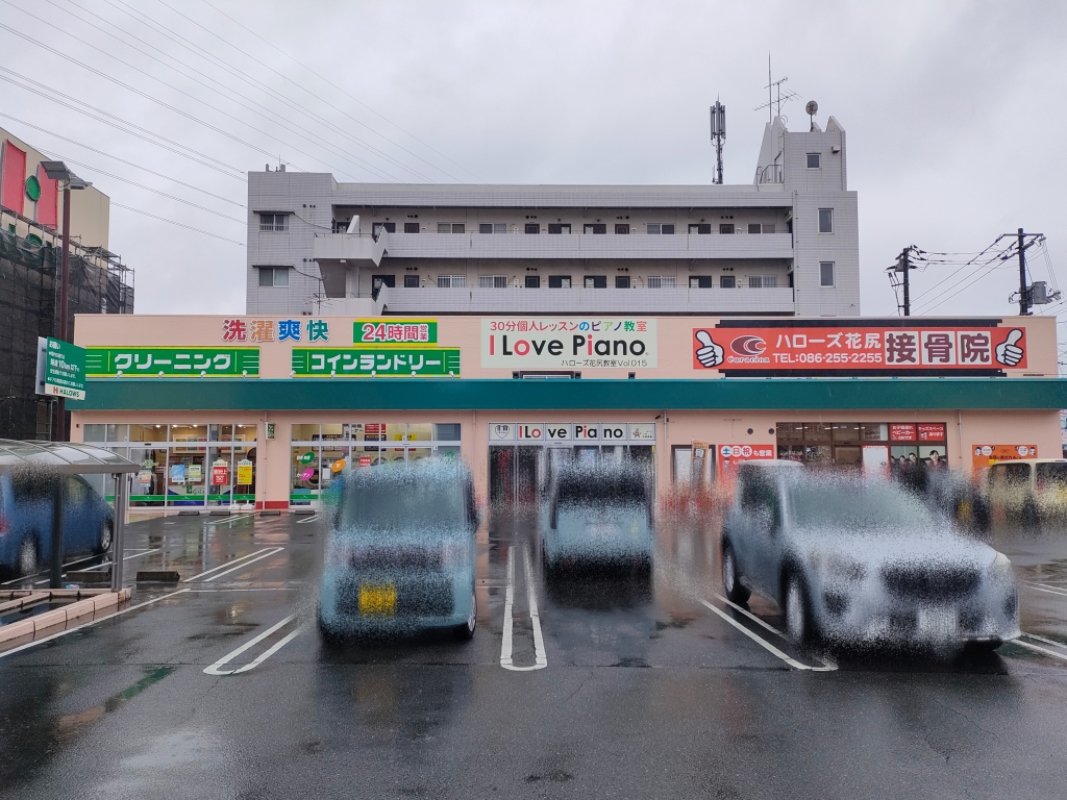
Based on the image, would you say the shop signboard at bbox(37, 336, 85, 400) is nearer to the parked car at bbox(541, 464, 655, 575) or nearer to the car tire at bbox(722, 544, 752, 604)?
the parked car at bbox(541, 464, 655, 575)

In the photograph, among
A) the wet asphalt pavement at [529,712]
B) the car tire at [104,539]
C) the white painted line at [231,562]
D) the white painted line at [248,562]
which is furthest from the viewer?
the car tire at [104,539]

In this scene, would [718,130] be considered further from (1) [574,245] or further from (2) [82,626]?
(2) [82,626]

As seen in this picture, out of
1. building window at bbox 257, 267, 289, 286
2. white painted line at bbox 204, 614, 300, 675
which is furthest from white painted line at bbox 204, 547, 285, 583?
building window at bbox 257, 267, 289, 286

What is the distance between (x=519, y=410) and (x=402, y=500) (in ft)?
56.4

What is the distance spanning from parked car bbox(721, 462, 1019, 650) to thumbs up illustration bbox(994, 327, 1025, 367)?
20.8m

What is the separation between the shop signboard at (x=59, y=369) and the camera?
17.3m

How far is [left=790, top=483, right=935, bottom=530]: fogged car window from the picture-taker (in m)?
7.43

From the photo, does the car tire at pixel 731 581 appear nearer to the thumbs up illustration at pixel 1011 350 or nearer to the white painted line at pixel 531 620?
the white painted line at pixel 531 620

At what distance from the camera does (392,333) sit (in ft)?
81.9

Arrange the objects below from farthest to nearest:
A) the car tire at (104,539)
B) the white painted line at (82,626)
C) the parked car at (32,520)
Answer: the car tire at (104,539) < the parked car at (32,520) < the white painted line at (82,626)

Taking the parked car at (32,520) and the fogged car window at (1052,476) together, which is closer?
the parked car at (32,520)

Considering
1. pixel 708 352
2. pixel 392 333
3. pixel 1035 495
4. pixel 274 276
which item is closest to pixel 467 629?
pixel 1035 495

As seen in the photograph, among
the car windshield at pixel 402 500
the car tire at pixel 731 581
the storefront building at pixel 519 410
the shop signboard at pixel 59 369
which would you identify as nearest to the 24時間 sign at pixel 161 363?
the storefront building at pixel 519 410

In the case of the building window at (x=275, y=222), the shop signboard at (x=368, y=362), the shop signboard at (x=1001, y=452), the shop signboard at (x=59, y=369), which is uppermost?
the building window at (x=275, y=222)
